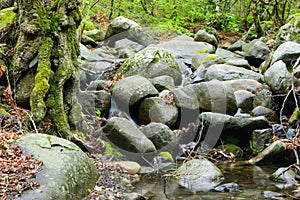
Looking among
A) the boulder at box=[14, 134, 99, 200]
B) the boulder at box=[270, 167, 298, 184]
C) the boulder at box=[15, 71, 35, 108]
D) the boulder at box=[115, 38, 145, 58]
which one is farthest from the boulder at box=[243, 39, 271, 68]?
the boulder at box=[14, 134, 99, 200]

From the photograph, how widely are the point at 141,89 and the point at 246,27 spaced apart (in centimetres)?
1258

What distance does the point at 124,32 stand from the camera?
47.1ft

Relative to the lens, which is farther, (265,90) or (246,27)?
(246,27)

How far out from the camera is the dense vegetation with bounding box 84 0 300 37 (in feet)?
59.0

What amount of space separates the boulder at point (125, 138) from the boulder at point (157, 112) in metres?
1.50

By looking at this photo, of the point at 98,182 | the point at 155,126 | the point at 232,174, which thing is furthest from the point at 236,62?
the point at 98,182

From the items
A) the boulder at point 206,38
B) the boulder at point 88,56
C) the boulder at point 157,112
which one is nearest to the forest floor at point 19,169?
the boulder at point 157,112

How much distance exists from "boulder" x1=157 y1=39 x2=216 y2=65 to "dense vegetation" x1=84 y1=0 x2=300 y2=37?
3230 mm

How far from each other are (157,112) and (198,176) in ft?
8.85

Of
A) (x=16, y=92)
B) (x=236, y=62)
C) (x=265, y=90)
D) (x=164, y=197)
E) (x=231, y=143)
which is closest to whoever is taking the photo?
(x=164, y=197)

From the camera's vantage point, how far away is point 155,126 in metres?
7.44

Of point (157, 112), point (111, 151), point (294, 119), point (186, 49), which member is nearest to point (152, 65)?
point (157, 112)

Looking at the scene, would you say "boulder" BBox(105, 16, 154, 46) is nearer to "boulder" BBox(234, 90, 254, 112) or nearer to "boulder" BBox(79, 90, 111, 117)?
"boulder" BBox(234, 90, 254, 112)

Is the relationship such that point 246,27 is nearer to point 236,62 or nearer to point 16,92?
point 236,62
